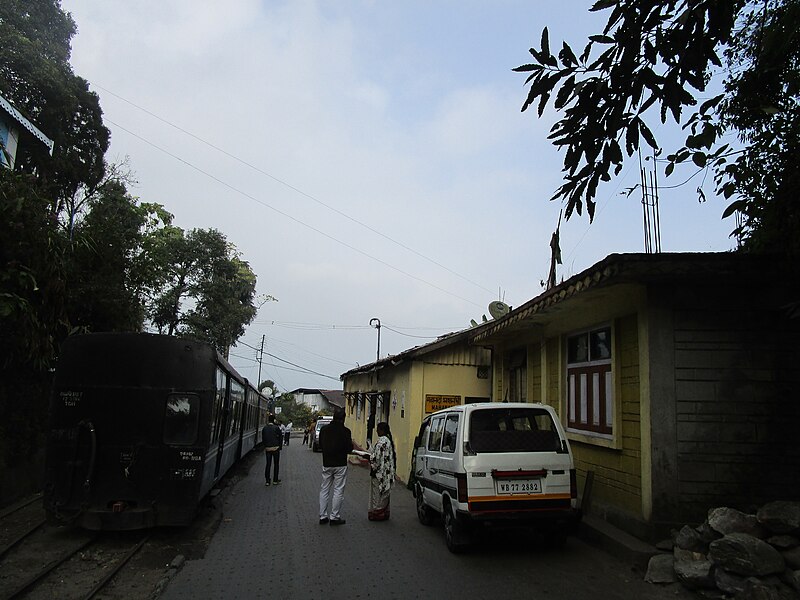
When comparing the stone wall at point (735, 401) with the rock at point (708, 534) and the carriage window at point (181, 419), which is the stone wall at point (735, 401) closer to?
the rock at point (708, 534)

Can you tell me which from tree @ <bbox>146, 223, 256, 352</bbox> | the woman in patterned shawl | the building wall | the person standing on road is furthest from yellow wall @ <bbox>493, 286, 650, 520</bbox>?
tree @ <bbox>146, 223, 256, 352</bbox>

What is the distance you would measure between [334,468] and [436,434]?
184 centimetres

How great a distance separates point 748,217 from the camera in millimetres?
6883

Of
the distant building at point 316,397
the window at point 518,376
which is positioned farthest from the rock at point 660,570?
the distant building at point 316,397

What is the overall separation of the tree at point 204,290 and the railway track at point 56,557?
22.9 metres

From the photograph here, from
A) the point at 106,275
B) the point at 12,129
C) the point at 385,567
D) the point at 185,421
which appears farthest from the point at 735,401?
the point at 12,129

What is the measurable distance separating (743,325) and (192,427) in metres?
7.29

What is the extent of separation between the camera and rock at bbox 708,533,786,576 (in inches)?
197

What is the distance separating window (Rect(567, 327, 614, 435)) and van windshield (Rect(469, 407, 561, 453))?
1.32 metres

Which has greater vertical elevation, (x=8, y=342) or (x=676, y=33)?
(x=676, y=33)

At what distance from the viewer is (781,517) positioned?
17.5 feet

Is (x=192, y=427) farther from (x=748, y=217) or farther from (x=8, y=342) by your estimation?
(x=748, y=217)

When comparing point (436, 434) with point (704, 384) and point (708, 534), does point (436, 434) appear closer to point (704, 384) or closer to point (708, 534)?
point (704, 384)

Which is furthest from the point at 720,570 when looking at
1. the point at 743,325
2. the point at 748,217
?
the point at 748,217
